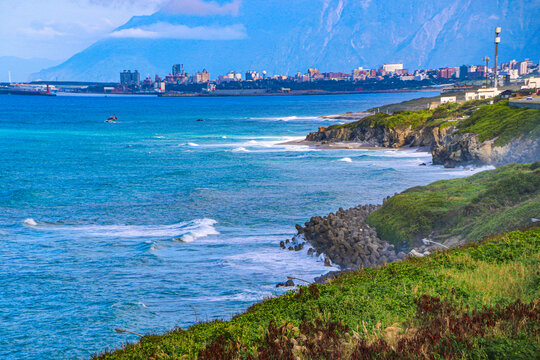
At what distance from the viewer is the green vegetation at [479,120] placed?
136ft

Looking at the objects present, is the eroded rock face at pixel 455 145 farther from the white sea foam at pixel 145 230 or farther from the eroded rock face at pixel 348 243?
the white sea foam at pixel 145 230

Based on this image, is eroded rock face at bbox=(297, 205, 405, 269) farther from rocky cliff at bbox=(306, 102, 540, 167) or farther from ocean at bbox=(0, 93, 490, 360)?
rocky cliff at bbox=(306, 102, 540, 167)

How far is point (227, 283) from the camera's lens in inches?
758

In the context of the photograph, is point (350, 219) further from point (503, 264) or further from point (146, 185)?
point (146, 185)

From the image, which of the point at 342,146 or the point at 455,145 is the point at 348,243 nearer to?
the point at 455,145

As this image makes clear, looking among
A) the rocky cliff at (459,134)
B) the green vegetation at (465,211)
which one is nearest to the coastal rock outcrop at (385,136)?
the rocky cliff at (459,134)

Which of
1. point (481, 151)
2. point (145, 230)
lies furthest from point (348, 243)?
point (481, 151)

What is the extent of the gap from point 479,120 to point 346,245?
111 ft

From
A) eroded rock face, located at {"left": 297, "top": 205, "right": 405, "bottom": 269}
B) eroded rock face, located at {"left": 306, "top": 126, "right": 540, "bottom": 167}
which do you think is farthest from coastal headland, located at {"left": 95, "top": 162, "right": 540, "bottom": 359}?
eroded rock face, located at {"left": 306, "top": 126, "right": 540, "bottom": 167}

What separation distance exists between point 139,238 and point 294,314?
17.7m

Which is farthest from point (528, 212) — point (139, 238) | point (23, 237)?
point (23, 237)

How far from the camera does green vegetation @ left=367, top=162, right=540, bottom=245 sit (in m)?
19.2

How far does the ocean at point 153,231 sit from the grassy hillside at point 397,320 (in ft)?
18.9

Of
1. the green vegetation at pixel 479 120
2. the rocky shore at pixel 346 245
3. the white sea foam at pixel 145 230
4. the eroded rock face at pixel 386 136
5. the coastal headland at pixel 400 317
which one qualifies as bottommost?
Result: the white sea foam at pixel 145 230
